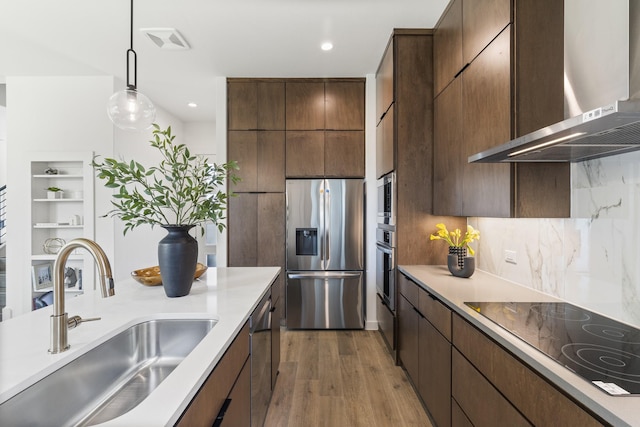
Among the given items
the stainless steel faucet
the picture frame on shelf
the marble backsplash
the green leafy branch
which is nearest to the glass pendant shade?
the green leafy branch

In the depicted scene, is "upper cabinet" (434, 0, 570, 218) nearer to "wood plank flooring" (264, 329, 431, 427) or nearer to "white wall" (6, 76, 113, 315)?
"wood plank flooring" (264, 329, 431, 427)

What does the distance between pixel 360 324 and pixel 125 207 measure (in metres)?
2.96

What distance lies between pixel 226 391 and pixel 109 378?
1.44 feet

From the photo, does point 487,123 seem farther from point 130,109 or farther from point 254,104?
point 254,104

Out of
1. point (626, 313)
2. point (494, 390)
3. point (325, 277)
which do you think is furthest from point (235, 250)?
point (626, 313)

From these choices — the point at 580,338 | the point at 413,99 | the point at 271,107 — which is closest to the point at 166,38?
the point at 271,107

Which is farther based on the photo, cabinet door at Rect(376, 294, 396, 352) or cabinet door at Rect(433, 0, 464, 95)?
cabinet door at Rect(376, 294, 396, 352)

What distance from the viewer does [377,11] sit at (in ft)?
8.55

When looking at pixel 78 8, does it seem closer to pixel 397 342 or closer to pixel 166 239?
pixel 166 239

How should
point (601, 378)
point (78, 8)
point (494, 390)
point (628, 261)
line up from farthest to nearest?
point (78, 8) < point (628, 261) < point (494, 390) < point (601, 378)

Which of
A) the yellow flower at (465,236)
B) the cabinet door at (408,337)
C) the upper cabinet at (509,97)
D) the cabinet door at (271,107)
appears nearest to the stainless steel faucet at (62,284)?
the upper cabinet at (509,97)

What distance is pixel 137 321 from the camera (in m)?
1.30

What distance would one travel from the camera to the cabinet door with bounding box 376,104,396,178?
2.93m

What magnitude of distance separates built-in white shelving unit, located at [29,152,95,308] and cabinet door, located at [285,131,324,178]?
231 centimetres
